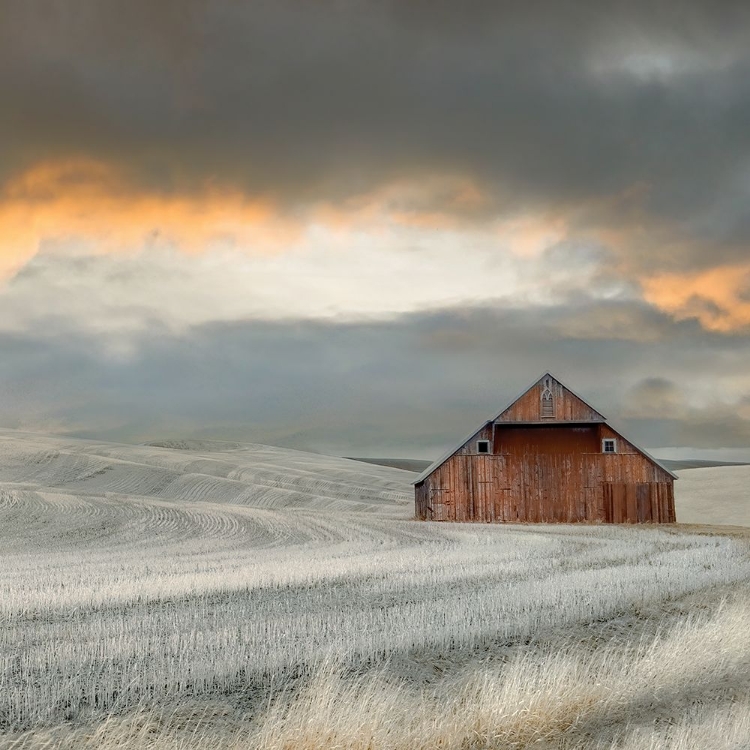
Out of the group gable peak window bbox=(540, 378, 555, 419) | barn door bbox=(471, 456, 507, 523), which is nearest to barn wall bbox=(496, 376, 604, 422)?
gable peak window bbox=(540, 378, 555, 419)

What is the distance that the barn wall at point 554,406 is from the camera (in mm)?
54562

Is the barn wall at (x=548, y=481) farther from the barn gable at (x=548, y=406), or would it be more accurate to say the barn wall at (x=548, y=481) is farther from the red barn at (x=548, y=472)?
the barn gable at (x=548, y=406)

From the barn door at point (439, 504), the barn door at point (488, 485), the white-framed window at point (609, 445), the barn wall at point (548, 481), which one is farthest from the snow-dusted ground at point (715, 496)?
the barn door at point (439, 504)

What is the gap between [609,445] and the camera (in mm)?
54469

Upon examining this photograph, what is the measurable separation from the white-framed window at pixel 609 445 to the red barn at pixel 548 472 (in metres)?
0.06

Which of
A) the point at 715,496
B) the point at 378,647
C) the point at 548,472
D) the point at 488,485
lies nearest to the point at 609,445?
the point at 548,472

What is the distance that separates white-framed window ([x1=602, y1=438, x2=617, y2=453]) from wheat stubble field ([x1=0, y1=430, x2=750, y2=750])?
21130 mm

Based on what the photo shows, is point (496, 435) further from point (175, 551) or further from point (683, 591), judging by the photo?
point (683, 591)

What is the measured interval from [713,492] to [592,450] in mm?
23673

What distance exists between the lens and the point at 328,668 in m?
12.4

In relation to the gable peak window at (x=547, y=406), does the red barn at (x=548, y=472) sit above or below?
below

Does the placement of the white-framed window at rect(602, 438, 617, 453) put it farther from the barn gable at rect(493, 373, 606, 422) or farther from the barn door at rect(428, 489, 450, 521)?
the barn door at rect(428, 489, 450, 521)

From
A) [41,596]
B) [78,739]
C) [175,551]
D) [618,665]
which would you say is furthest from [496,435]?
[78,739]

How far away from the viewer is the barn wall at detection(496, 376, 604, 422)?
54.6m
